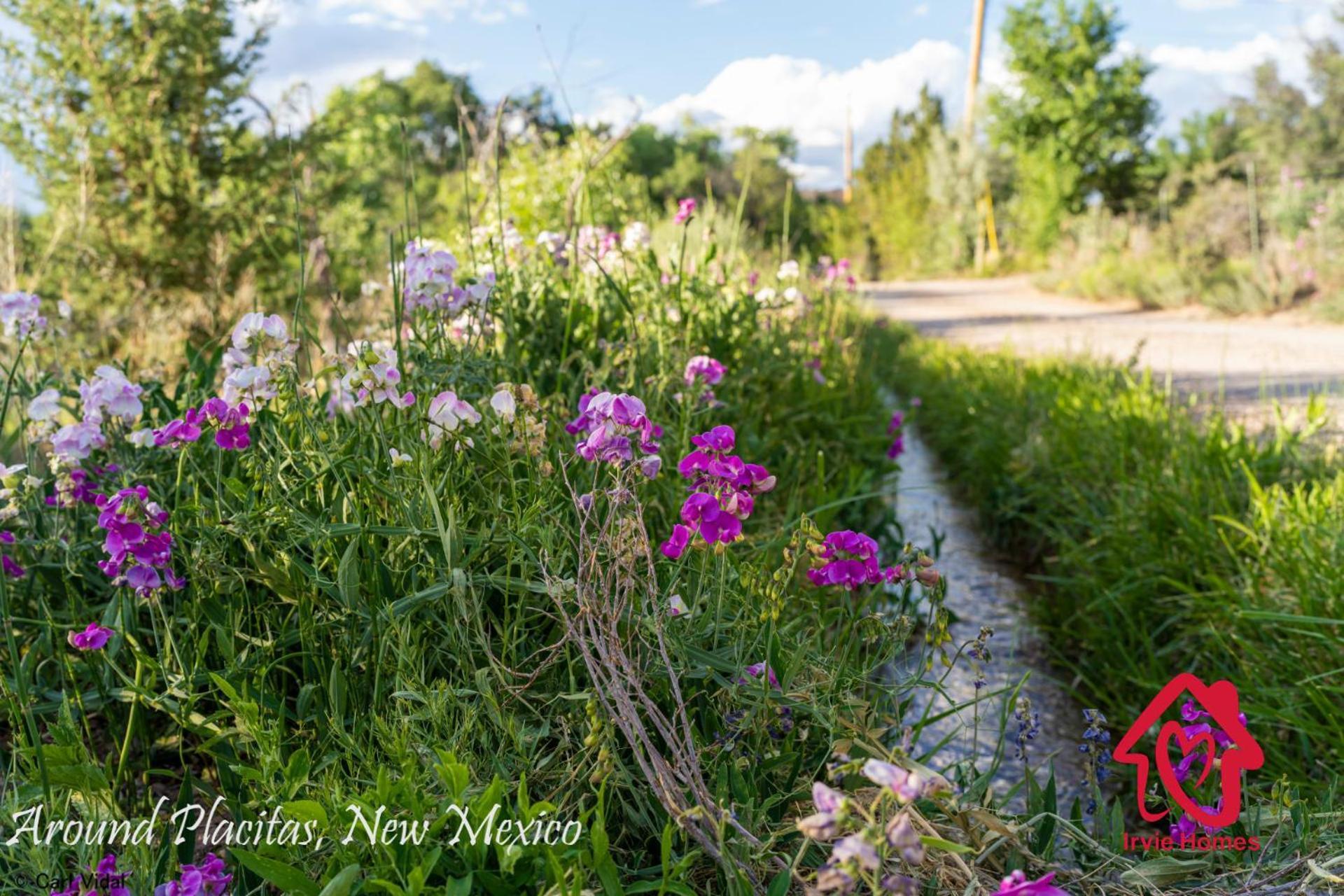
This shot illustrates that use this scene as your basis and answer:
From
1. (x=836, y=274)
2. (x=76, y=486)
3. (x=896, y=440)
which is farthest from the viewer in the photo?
(x=836, y=274)

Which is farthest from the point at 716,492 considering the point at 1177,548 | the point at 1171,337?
the point at 1171,337

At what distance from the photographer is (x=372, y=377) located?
1360mm

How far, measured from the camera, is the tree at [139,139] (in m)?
8.51

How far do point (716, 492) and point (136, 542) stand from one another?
0.82 meters

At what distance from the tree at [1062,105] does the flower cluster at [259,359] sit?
22826 millimetres

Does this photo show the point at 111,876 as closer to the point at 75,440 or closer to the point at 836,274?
the point at 75,440

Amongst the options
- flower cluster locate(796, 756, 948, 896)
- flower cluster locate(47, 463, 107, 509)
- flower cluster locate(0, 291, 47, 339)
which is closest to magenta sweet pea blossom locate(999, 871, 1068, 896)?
flower cluster locate(796, 756, 948, 896)

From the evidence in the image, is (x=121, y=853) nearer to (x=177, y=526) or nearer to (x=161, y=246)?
A: (x=177, y=526)

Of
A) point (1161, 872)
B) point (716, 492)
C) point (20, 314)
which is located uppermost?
point (20, 314)

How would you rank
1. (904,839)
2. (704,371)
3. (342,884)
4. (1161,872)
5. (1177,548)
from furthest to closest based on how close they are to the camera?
1. (1177,548)
2. (704,371)
3. (1161,872)
4. (342,884)
5. (904,839)

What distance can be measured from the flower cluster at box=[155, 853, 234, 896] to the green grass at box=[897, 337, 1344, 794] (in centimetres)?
152

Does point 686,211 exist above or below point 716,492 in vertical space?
above

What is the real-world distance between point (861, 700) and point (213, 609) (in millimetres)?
968

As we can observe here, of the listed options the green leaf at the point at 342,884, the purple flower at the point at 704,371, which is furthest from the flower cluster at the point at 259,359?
the purple flower at the point at 704,371
